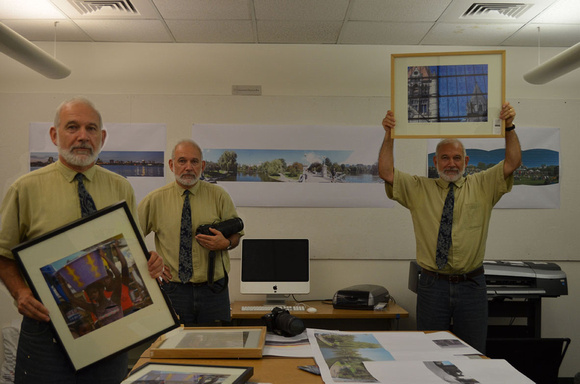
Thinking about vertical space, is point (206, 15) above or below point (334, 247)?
above

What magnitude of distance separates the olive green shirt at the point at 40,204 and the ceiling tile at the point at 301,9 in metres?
2.04

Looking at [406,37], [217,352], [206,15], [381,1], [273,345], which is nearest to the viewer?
[217,352]

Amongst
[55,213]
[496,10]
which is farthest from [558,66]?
[55,213]

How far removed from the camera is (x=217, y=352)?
1.44 meters

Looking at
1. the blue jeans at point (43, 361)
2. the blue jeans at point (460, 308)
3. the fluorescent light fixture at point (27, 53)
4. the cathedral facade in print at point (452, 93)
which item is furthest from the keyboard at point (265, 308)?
the fluorescent light fixture at point (27, 53)

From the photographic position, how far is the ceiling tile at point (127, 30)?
3.48 metres

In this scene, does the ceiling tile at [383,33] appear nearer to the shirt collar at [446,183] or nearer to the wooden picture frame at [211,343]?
the shirt collar at [446,183]

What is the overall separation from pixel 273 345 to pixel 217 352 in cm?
23

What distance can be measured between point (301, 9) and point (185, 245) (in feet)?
6.18

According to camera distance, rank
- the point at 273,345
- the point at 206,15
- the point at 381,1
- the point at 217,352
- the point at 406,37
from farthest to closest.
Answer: the point at 406,37
the point at 206,15
the point at 381,1
the point at 273,345
the point at 217,352

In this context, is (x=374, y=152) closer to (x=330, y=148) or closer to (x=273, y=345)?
(x=330, y=148)

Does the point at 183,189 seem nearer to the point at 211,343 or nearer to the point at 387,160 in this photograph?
the point at 387,160

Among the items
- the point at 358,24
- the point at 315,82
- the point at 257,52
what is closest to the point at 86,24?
the point at 257,52

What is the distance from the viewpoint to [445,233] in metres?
2.56
